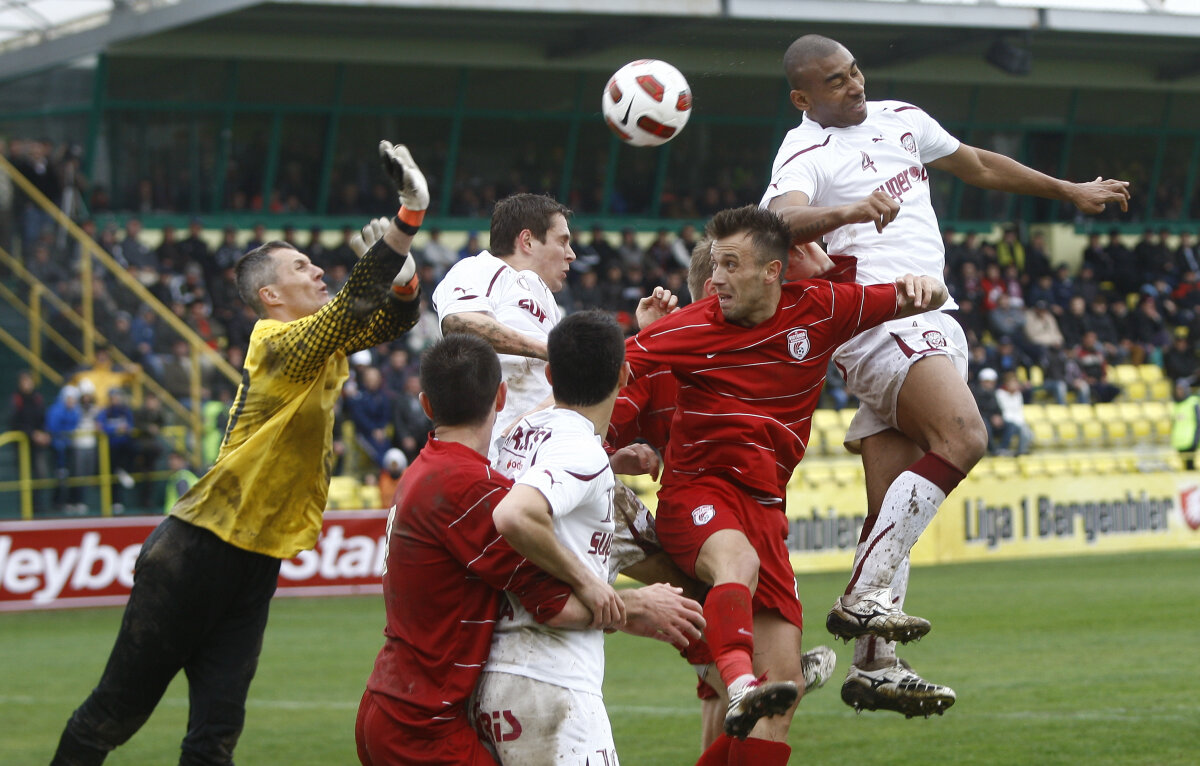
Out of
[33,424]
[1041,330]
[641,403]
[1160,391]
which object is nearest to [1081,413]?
[1041,330]

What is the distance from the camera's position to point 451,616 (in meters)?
5.02

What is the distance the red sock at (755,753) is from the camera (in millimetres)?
6039

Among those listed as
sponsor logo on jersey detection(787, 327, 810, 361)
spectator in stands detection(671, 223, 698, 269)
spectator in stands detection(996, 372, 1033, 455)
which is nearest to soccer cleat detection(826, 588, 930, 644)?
sponsor logo on jersey detection(787, 327, 810, 361)

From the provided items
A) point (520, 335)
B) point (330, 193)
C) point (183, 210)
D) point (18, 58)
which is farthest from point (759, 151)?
point (520, 335)

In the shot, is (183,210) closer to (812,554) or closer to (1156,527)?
(812,554)

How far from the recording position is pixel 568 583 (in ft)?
16.3

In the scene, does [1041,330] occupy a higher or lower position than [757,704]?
higher

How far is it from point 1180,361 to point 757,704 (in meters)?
24.6

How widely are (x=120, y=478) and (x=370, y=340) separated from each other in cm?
1245

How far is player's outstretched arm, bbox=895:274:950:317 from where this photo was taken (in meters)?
6.12

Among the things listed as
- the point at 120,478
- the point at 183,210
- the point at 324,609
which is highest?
the point at 183,210

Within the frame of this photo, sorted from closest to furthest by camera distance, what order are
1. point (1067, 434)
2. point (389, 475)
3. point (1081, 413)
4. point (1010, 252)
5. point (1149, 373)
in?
point (389, 475), point (1067, 434), point (1081, 413), point (1149, 373), point (1010, 252)

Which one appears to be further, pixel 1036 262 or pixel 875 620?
pixel 1036 262

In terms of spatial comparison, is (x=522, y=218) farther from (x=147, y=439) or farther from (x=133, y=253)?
(x=133, y=253)
